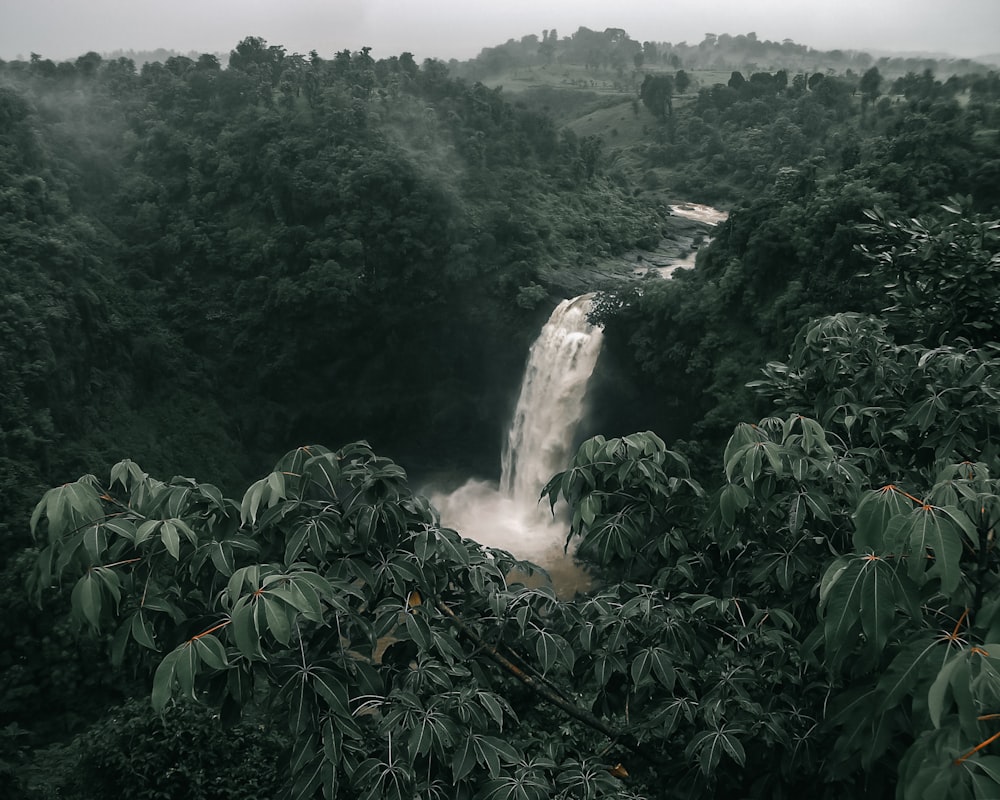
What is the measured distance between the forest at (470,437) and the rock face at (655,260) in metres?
0.35

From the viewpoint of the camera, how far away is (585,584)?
59.4 ft

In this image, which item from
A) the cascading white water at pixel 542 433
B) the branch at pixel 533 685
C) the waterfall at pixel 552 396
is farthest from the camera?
the waterfall at pixel 552 396

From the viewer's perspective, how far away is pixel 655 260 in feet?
90.3

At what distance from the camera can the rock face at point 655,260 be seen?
2353cm

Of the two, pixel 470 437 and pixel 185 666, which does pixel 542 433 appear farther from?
pixel 185 666

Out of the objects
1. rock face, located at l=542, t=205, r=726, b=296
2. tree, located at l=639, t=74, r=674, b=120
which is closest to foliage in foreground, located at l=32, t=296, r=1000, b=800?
rock face, located at l=542, t=205, r=726, b=296

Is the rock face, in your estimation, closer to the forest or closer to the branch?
the forest

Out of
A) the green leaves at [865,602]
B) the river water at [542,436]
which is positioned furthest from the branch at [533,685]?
the river water at [542,436]

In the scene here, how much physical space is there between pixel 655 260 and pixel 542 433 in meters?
9.43

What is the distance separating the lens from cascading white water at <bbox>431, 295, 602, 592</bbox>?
2067cm

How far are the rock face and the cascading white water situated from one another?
1691 millimetres

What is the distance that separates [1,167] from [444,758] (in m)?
24.8

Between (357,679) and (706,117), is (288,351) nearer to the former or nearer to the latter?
(357,679)

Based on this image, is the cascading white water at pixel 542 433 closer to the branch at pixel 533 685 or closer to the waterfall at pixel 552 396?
the waterfall at pixel 552 396
